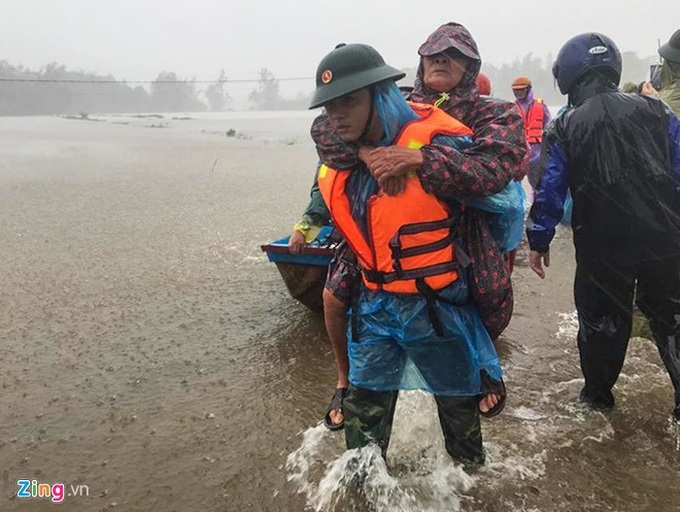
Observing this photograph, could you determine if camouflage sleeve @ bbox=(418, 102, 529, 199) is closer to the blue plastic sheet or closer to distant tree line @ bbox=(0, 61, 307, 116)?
the blue plastic sheet

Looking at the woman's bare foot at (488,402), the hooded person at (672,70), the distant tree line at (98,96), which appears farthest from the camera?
the distant tree line at (98,96)

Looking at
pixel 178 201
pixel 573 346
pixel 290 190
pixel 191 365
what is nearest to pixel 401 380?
pixel 191 365

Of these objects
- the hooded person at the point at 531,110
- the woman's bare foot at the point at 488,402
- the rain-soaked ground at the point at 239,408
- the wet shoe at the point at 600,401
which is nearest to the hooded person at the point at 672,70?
the rain-soaked ground at the point at 239,408

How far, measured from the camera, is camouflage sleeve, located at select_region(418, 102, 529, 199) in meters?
2.12

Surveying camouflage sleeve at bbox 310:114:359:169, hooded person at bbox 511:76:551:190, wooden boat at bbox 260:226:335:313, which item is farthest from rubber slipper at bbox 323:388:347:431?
hooded person at bbox 511:76:551:190

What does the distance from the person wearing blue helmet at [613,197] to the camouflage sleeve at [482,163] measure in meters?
0.86

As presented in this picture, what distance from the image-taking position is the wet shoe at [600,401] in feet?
11.3

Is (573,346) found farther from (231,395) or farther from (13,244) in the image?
(13,244)

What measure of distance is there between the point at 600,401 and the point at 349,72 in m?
2.61

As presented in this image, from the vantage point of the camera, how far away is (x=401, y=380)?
106 inches

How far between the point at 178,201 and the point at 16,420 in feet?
25.7

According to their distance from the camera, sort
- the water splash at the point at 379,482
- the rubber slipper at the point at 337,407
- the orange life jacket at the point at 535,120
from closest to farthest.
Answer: the water splash at the point at 379,482, the rubber slipper at the point at 337,407, the orange life jacket at the point at 535,120

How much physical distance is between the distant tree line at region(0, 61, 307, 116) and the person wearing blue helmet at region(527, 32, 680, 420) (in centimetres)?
6790
